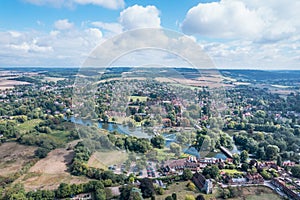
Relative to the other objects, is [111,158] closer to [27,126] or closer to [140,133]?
[140,133]

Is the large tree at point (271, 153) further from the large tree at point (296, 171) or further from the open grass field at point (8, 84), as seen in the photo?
the open grass field at point (8, 84)

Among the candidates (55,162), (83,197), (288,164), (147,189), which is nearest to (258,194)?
(288,164)

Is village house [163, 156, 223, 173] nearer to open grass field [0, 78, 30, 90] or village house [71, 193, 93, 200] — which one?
village house [71, 193, 93, 200]

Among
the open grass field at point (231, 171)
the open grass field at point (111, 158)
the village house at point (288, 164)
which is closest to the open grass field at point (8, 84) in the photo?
the open grass field at point (111, 158)

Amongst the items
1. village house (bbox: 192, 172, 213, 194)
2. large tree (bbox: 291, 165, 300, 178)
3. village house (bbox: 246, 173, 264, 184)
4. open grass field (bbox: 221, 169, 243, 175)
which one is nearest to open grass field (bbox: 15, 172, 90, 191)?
village house (bbox: 192, 172, 213, 194)

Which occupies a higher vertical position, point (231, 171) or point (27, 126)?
point (231, 171)

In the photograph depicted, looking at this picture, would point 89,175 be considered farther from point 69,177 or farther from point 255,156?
point 255,156
